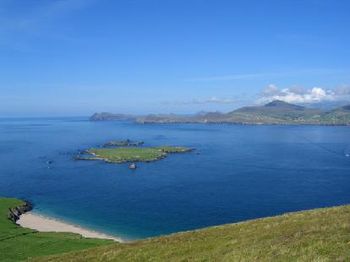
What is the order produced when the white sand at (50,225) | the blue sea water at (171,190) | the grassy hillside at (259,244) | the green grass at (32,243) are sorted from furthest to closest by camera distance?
the blue sea water at (171,190) < the white sand at (50,225) < the green grass at (32,243) < the grassy hillside at (259,244)

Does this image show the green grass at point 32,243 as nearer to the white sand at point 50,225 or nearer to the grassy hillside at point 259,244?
the white sand at point 50,225

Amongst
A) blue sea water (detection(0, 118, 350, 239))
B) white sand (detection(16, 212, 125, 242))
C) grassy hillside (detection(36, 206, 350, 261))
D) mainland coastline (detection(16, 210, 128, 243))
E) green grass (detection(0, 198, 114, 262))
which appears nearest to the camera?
grassy hillside (detection(36, 206, 350, 261))

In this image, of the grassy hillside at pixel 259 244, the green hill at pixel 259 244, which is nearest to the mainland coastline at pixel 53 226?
the green hill at pixel 259 244

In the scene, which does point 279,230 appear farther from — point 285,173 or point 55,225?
point 285,173

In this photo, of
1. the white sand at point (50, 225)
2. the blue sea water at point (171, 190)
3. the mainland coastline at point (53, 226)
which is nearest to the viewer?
the mainland coastline at point (53, 226)

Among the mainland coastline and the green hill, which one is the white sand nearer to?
the mainland coastline

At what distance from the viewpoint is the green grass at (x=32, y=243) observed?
62.0 meters

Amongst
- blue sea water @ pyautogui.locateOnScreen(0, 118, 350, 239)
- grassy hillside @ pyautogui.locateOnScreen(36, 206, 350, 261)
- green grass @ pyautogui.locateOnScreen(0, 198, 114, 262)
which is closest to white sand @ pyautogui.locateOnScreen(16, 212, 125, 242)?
blue sea water @ pyautogui.locateOnScreen(0, 118, 350, 239)

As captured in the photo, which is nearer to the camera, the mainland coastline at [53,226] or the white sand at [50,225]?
the mainland coastline at [53,226]

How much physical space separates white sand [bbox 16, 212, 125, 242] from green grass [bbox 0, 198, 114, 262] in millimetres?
4186

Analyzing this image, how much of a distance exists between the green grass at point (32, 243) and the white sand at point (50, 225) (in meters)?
4.19

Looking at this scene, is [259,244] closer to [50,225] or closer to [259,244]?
[259,244]

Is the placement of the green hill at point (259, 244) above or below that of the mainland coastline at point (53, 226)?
above

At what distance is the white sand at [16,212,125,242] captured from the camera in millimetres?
84031
